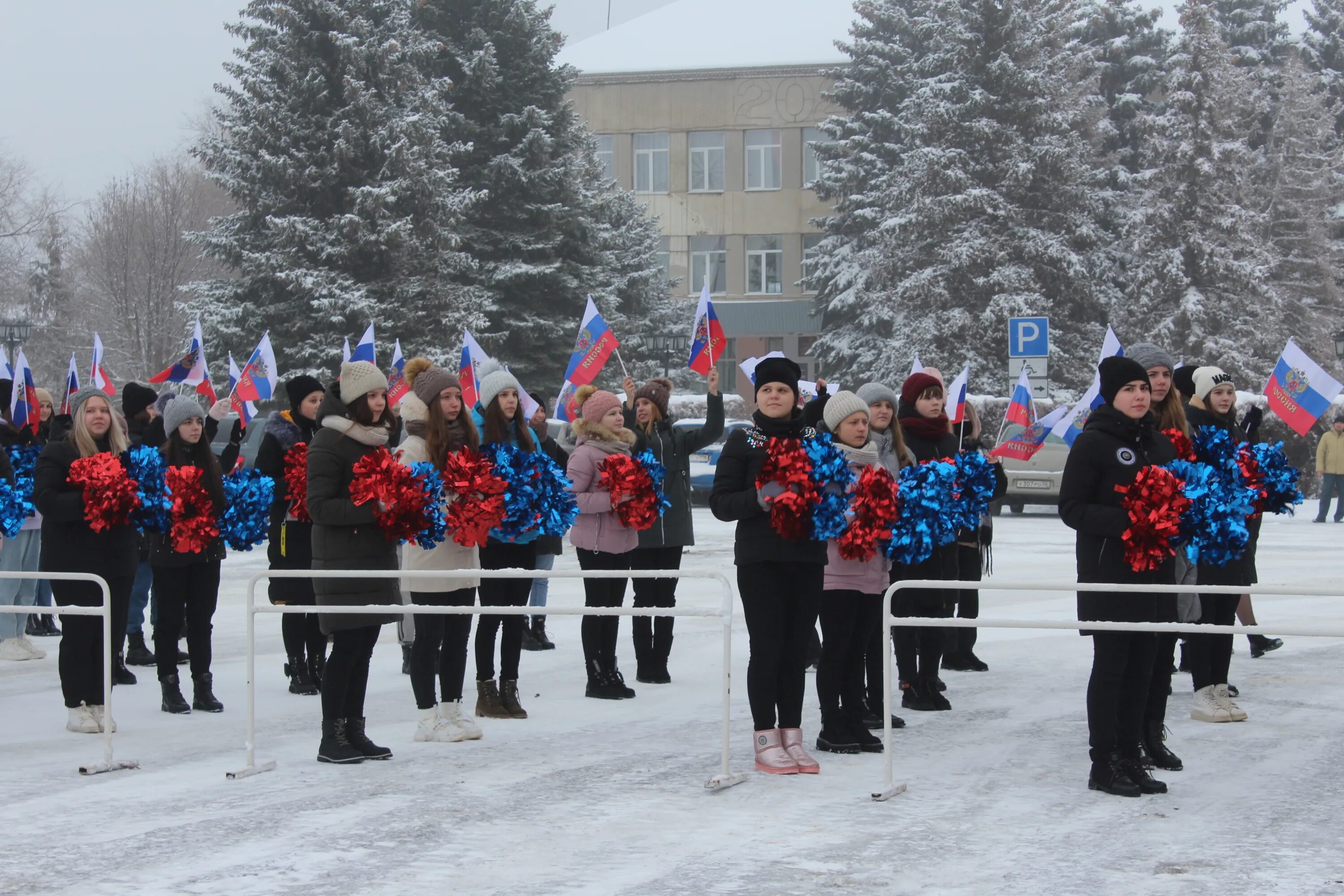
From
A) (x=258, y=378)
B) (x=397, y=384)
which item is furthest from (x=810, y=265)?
(x=397, y=384)

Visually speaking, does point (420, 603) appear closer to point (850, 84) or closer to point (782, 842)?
point (782, 842)

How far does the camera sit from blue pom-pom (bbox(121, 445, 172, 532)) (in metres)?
8.95

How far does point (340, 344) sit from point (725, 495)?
1150 inches

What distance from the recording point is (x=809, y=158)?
63719mm

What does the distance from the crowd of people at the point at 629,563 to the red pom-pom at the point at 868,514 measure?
0.65ft

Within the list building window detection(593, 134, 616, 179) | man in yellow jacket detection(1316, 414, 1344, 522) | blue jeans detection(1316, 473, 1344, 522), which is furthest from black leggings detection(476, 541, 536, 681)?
building window detection(593, 134, 616, 179)

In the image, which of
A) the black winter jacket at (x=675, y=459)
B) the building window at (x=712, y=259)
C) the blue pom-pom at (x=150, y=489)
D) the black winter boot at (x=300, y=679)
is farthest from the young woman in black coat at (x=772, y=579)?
the building window at (x=712, y=259)

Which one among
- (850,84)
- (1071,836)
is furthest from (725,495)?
(850,84)

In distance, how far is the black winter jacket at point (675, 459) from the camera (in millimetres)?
10320

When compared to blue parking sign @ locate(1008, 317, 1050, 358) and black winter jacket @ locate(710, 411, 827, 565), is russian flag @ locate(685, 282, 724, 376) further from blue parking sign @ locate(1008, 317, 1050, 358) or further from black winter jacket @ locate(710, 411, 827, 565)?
blue parking sign @ locate(1008, 317, 1050, 358)

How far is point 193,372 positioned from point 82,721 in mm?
9476

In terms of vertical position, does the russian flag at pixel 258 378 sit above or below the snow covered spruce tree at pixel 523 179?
below

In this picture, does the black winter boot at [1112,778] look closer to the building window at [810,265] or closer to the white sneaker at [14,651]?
the white sneaker at [14,651]

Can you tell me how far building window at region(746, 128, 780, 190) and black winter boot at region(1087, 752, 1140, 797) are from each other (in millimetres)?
58217
